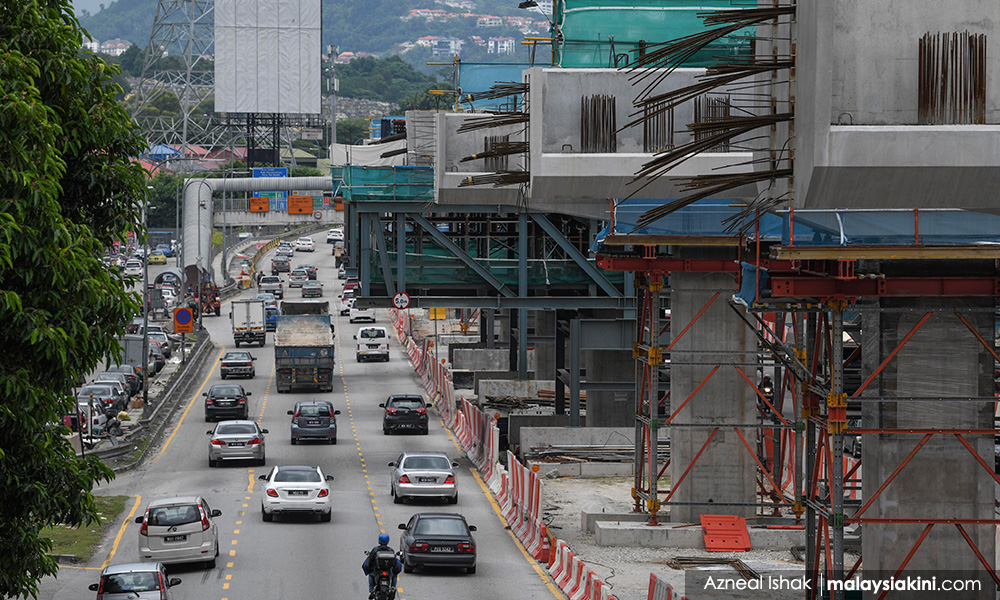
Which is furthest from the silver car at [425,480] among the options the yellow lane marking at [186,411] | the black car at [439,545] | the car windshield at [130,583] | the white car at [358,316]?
the white car at [358,316]

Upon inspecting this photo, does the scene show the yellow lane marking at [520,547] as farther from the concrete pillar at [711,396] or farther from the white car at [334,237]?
the white car at [334,237]

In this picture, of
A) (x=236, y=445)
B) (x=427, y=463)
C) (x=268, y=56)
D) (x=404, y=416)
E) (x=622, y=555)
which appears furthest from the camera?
(x=268, y=56)

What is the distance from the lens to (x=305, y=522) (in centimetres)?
3375

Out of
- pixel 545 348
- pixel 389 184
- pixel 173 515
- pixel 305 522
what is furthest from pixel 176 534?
pixel 545 348

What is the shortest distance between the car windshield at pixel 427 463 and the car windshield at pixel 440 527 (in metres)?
7.90

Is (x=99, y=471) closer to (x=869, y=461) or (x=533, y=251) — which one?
(x=869, y=461)

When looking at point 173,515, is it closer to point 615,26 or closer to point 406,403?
point 615,26

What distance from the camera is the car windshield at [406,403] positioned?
5012 centimetres

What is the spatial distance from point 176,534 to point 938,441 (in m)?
15.8

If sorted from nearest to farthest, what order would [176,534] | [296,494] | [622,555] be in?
[176,534], [622,555], [296,494]

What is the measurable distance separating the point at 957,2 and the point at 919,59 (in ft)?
2.03

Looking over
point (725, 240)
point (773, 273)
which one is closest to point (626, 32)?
point (725, 240)

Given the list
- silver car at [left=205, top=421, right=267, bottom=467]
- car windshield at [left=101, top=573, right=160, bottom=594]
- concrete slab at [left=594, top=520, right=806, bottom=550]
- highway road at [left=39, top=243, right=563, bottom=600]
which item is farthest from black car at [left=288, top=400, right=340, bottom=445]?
car windshield at [left=101, top=573, right=160, bottom=594]

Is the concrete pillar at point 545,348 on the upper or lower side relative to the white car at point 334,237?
lower
